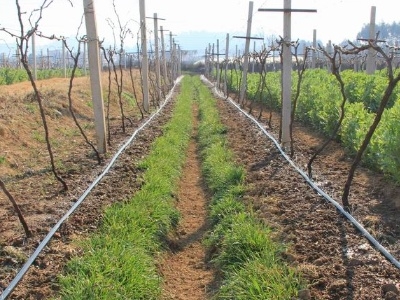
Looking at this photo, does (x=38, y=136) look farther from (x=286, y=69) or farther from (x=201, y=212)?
(x=286, y=69)

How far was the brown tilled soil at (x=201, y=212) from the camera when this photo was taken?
163 inches

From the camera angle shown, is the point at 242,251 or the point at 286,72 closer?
the point at 242,251

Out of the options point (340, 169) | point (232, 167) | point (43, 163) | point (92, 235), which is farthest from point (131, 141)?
point (92, 235)

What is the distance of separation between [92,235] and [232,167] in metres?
3.28

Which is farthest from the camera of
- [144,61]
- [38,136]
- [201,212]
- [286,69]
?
[144,61]

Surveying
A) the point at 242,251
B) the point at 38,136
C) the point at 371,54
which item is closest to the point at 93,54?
the point at 38,136

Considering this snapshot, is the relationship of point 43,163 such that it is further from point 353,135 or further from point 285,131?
point 353,135

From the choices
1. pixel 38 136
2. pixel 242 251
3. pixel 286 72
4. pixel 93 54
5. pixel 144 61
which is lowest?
pixel 242 251

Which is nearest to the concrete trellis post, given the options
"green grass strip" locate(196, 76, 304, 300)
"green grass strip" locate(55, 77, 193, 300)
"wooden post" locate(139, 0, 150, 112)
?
"green grass strip" locate(196, 76, 304, 300)

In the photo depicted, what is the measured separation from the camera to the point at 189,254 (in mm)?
5582

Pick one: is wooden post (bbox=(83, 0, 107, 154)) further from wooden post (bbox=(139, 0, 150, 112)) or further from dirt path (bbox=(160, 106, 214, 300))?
wooden post (bbox=(139, 0, 150, 112))

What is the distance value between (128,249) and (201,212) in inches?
88.5

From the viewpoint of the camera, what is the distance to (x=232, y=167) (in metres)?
7.89

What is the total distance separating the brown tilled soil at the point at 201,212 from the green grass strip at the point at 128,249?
18cm
